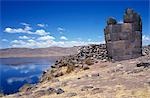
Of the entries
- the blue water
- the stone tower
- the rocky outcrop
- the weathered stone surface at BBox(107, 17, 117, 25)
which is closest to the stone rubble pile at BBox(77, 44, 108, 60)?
the rocky outcrop

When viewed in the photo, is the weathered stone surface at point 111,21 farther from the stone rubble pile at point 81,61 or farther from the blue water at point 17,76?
the blue water at point 17,76

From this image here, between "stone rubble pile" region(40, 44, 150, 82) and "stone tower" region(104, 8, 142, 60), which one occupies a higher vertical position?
"stone tower" region(104, 8, 142, 60)

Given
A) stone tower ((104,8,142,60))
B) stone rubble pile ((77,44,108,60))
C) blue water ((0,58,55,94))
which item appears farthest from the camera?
blue water ((0,58,55,94))

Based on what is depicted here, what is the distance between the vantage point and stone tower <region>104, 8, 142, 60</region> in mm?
23750

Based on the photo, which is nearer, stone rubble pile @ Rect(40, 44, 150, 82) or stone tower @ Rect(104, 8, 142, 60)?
stone rubble pile @ Rect(40, 44, 150, 82)

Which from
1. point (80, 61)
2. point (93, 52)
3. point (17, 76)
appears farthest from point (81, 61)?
point (17, 76)

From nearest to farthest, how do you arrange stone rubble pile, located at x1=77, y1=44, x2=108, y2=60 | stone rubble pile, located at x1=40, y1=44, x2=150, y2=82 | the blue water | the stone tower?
stone rubble pile, located at x1=40, y1=44, x2=150, y2=82, the stone tower, stone rubble pile, located at x1=77, y1=44, x2=108, y2=60, the blue water

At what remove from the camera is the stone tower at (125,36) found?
77.9 ft

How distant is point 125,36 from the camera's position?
23797 mm

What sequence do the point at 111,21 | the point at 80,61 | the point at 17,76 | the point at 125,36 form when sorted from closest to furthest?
the point at 125,36 → the point at 111,21 → the point at 80,61 → the point at 17,76

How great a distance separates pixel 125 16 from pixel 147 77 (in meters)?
9.99

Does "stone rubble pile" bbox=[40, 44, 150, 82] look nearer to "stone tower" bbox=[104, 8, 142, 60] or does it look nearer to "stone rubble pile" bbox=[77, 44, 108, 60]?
"stone rubble pile" bbox=[77, 44, 108, 60]

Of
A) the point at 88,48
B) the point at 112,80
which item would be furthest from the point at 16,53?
the point at 112,80

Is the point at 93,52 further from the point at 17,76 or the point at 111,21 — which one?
the point at 17,76
